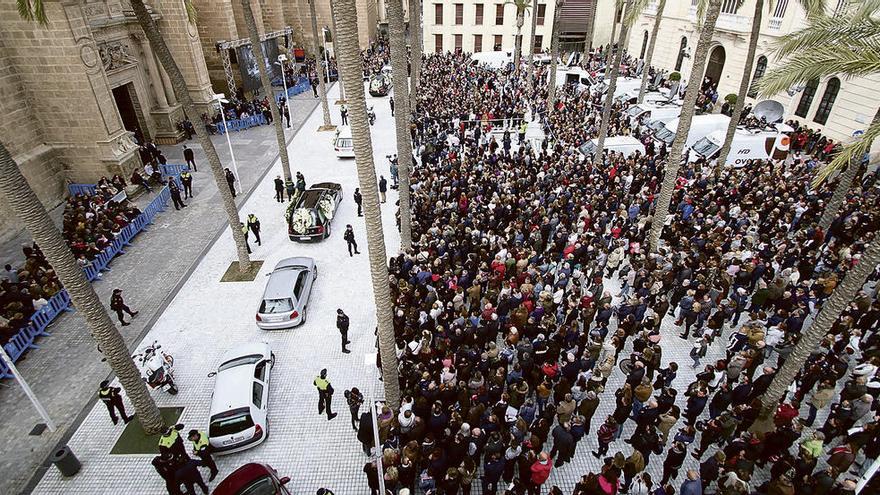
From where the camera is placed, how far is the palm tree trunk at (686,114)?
42.7 ft

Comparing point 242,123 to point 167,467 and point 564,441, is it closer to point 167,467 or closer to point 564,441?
point 167,467

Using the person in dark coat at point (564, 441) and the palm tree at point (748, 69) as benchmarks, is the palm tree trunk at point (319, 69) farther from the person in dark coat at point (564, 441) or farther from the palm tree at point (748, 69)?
the person in dark coat at point (564, 441)

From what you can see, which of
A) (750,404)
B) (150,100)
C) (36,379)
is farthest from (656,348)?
(150,100)

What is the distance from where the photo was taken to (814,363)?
34.3ft

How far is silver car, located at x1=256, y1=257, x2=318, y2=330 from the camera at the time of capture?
13.3 m

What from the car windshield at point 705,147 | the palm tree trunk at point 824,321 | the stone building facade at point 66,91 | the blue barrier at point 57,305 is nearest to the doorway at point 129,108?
the stone building facade at point 66,91

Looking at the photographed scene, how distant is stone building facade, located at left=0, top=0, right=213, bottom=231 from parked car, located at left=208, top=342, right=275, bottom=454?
47.1 ft

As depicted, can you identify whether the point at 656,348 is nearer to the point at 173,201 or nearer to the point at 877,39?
the point at 877,39

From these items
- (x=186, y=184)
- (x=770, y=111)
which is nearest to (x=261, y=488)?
(x=186, y=184)

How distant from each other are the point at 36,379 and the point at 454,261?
1146cm

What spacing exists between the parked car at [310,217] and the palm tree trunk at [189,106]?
7.01ft

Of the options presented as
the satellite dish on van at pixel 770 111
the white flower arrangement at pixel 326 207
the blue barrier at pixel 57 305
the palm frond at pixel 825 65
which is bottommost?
the blue barrier at pixel 57 305

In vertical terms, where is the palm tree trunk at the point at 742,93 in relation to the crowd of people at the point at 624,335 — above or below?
above

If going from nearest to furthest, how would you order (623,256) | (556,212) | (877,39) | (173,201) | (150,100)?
(877,39) < (623,256) < (556,212) < (173,201) < (150,100)
